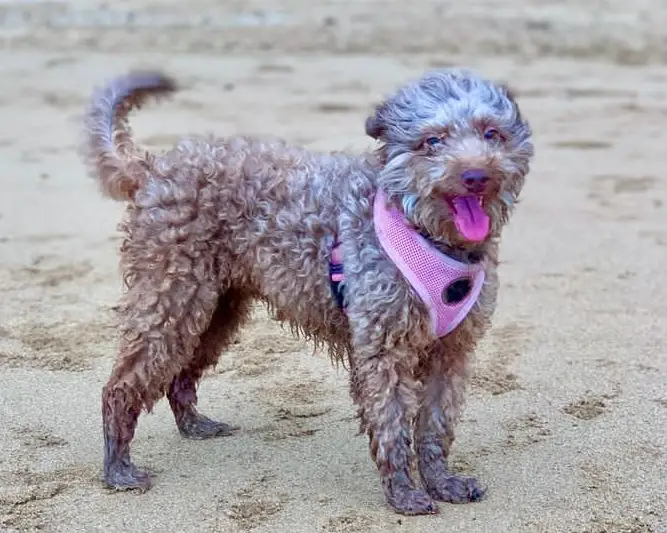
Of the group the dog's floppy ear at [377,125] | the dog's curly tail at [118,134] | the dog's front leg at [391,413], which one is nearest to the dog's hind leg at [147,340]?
the dog's curly tail at [118,134]

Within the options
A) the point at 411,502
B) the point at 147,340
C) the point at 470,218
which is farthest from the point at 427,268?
the point at 147,340

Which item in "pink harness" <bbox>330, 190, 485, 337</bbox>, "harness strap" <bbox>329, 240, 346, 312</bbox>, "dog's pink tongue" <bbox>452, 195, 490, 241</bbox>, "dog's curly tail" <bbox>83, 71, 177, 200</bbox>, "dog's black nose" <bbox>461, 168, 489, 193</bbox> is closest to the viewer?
"dog's black nose" <bbox>461, 168, 489, 193</bbox>

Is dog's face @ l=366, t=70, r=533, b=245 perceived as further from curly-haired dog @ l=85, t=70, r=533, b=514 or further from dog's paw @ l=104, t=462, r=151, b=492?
dog's paw @ l=104, t=462, r=151, b=492

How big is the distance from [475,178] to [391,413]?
0.89 metres

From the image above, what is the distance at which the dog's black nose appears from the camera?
3.90 m

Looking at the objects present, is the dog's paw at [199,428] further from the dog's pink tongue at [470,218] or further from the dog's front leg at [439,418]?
the dog's pink tongue at [470,218]

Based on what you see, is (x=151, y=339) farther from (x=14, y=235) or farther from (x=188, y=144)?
(x=14, y=235)

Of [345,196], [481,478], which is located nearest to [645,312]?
[481,478]

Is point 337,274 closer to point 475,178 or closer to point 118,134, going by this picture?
point 475,178

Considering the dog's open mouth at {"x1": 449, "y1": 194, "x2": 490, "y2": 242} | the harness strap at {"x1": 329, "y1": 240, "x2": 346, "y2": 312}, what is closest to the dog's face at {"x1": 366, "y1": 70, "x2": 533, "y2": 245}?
the dog's open mouth at {"x1": 449, "y1": 194, "x2": 490, "y2": 242}

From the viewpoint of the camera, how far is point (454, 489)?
171 inches

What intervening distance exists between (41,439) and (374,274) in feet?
5.22

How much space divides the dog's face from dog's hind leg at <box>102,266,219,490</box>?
0.85m

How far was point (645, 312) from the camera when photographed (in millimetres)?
6258
